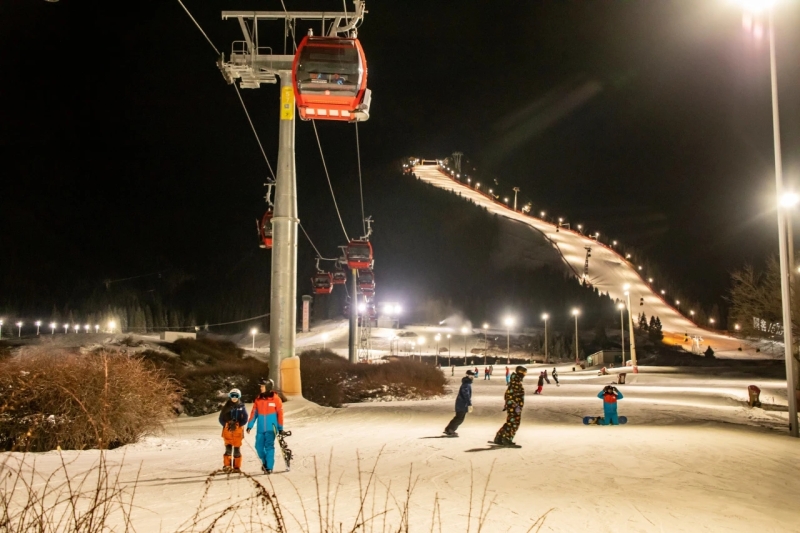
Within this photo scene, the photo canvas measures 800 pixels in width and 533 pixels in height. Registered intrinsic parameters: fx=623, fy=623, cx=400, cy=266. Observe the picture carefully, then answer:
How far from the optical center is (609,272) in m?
147

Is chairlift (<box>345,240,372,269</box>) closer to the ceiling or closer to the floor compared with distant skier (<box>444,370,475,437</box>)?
closer to the ceiling

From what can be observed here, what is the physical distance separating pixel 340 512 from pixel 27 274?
15472 centimetres

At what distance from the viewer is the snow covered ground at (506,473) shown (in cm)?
747

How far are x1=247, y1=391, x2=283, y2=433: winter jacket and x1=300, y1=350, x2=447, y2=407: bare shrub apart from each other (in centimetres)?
1763

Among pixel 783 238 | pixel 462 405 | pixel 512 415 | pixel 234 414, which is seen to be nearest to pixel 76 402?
pixel 234 414

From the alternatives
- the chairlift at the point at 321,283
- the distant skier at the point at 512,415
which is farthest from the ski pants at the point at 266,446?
the chairlift at the point at 321,283

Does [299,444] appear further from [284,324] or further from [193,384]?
[193,384]

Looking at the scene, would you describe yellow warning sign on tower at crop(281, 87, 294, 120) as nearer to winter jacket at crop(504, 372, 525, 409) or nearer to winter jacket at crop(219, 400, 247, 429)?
winter jacket at crop(504, 372, 525, 409)

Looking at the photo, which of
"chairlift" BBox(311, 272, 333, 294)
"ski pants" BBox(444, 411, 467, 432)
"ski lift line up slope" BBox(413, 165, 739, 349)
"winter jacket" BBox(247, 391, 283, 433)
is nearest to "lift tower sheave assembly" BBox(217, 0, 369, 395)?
"ski pants" BBox(444, 411, 467, 432)

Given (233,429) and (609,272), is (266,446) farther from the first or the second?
(609,272)

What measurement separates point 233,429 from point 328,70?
7.82 metres

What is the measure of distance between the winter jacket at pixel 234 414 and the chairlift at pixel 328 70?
7.02 meters

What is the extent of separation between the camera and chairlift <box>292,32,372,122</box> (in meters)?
13.6

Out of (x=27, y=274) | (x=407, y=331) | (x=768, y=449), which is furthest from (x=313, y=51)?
(x=27, y=274)
